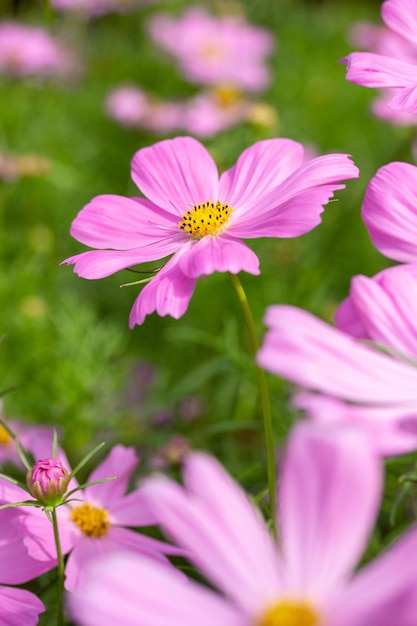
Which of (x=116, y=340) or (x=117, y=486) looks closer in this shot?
(x=117, y=486)

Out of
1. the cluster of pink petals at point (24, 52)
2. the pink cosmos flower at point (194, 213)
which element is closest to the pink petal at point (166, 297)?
the pink cosmos flower at point (194, 213)

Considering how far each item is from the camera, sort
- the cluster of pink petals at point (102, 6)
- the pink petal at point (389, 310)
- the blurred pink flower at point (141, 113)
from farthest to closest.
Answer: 1. the cluster of pink petals at point (102, 6)
2. the blurred pink flower at point (141, 113)
3. the pink petal at point (389, 310)

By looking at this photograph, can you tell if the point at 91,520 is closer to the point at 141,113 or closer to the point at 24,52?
the point at 141,113

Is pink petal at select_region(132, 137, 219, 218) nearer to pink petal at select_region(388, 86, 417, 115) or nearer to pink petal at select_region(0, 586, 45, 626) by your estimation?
pink petal at select_region(388, 86, 417, 115)

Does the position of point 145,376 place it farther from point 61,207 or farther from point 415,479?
point 415,479

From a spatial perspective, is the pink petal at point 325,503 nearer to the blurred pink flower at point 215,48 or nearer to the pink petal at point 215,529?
the pink petal at point 215,529

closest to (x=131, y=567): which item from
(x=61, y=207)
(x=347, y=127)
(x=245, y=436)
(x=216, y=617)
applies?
(x=216, y=617)
